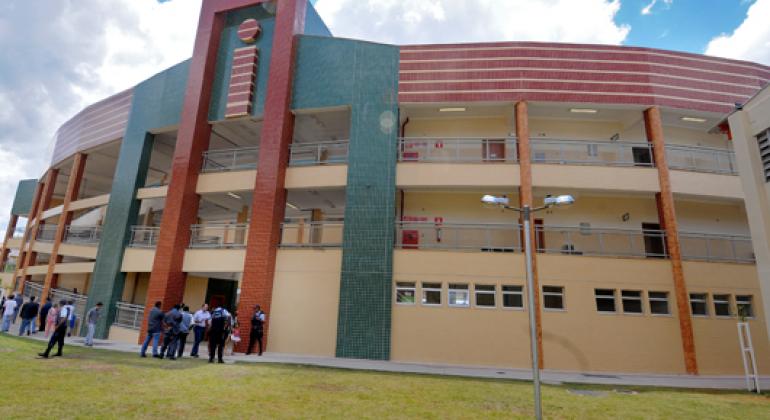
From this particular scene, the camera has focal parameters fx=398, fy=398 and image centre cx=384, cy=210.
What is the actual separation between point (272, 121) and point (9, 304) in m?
13.4

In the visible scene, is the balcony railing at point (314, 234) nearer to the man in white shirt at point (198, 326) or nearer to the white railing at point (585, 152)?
the man in white shirt at point (198, 326)

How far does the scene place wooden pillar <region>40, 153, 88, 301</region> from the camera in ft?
69.7

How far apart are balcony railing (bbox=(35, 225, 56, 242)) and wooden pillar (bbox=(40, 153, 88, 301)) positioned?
3.57 m

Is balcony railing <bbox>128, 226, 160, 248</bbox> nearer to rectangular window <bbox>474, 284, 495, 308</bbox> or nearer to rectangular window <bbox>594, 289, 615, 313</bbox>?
rectangular window <bbox>474, 284, 495, 308</bbox>

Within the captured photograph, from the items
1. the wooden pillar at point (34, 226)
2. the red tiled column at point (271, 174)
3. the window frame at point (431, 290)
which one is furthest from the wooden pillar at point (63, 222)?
the window frame at point (431, 290)

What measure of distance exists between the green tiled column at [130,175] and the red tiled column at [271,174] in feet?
17.9

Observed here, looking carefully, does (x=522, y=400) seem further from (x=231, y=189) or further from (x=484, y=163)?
(x=231, y=189)

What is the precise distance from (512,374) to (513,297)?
113 inches

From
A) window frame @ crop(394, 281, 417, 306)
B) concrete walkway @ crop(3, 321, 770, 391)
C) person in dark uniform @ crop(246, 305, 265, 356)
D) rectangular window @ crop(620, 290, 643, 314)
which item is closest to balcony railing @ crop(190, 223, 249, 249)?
person in dark uniform @ crop(246, 305, 265, 356)

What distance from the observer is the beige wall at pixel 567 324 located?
13258 millimetres

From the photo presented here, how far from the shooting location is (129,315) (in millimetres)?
17516

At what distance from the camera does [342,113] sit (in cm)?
1725

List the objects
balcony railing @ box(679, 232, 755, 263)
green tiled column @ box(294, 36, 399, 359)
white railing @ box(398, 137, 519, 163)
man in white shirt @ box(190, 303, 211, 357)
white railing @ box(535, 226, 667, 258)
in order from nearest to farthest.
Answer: man in white shirt @ box(190, 303, 211, 357), green tiled column @ box(294, 36, 399, 359), balcony railing @ box(679, 232, 755, 263), white railing @ box(535, 226, 667, 258), white railing @ box(398, 137, 519, 163)

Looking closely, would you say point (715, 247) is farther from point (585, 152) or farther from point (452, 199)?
point (452, 199)
